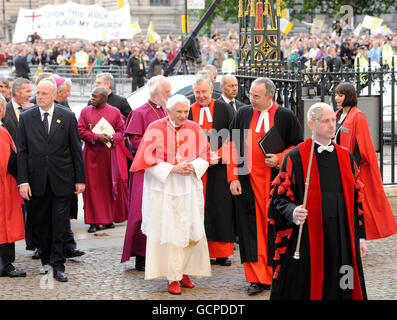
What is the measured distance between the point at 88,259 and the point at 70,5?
853 inches

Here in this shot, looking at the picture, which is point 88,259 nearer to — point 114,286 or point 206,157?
point 114,286

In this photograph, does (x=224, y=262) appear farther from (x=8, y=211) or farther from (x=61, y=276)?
(x=8, y=211)

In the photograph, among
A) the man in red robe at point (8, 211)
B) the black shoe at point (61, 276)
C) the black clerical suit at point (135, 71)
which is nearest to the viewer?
the black shoe at point (61, 276)

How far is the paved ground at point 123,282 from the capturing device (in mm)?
7430

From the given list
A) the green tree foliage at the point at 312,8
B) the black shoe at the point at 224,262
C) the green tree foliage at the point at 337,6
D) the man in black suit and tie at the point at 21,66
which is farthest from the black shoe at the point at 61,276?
the green tree foliage at the point at 337,6

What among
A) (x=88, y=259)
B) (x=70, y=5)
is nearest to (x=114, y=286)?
(x=88, y=259)

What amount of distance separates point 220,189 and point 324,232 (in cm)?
298

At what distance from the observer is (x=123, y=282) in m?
7.98

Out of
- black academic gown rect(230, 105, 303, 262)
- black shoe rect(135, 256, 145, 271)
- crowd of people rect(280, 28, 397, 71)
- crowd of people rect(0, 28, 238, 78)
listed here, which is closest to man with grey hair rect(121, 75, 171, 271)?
black shoe rect(135, 256, 145, 271)

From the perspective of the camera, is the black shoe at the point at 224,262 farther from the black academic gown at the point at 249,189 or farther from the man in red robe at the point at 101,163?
the man in red robe at the point at 101,163

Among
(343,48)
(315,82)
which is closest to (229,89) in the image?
(315,82)

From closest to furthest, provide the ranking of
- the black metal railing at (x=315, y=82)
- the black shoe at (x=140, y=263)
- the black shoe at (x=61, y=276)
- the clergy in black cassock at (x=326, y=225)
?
the clergy in black cassock at (x=326, y=225), the black shoe at (x=61, y=276), the black shoe at (x=140, y=263), the black metal railing at (x=315, y=82)

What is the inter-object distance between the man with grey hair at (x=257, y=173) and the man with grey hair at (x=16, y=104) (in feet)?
10.2

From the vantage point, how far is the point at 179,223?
754cm
